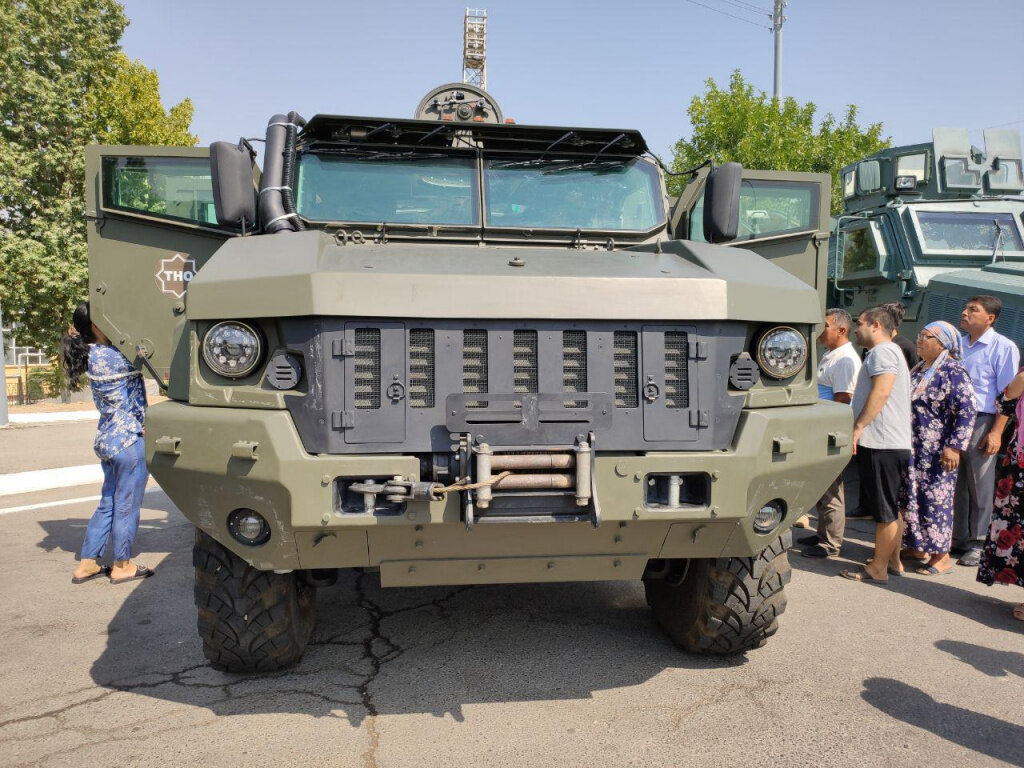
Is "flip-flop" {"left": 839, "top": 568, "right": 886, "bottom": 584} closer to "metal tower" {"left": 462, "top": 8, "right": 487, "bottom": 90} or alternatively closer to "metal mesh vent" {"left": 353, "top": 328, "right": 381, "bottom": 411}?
"metal mesh vent" {"left": 353, "top": 328, "right": 381, "bottom": 411}

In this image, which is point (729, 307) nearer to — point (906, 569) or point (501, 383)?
point (501, 383)

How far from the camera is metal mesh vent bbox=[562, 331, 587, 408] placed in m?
3.16

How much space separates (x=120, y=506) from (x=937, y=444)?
5442mm

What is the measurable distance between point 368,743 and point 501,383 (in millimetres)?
1466

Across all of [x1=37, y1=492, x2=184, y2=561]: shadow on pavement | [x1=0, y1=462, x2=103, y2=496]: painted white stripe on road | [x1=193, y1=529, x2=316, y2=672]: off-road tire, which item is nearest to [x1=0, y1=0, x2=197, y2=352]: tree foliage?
[x1=0, y1=462, x2=103, y2=496]: painted white stripe on road

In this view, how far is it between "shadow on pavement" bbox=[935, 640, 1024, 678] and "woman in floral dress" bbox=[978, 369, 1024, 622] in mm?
642

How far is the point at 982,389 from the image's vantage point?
6.04m

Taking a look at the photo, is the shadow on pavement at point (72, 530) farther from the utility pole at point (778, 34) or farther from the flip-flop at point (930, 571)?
the utility pole at point (778, 34)

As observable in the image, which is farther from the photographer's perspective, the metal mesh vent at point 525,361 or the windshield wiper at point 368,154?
the windshield wiper at point 368,154

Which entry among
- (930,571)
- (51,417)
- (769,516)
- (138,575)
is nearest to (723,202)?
(769,516)

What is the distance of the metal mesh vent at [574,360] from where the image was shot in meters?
3.16

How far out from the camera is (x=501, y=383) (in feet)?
10.1

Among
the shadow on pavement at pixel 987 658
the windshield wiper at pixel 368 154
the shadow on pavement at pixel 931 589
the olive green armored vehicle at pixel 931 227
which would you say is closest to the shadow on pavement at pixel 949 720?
the shadow on pavement at pixel 987 658

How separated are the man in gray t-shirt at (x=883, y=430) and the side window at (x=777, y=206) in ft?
2.79
